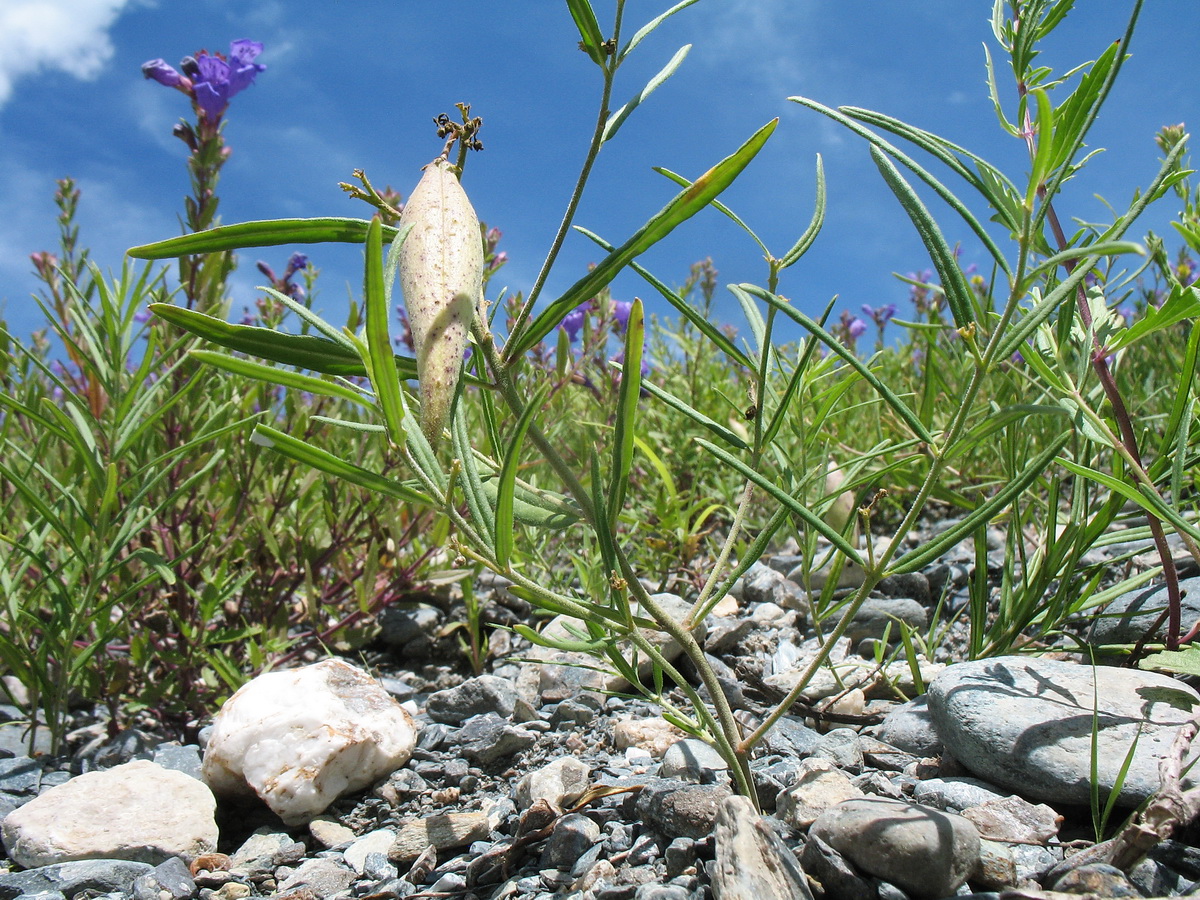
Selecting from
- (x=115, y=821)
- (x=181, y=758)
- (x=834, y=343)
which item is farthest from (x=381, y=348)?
(x=181, y=758)

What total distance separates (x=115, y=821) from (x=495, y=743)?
2.19 feet

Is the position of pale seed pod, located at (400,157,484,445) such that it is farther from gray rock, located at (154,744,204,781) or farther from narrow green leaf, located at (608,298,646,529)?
gray rock, located at (154,744,204,781)

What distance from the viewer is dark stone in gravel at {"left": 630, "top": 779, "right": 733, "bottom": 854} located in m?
1.04

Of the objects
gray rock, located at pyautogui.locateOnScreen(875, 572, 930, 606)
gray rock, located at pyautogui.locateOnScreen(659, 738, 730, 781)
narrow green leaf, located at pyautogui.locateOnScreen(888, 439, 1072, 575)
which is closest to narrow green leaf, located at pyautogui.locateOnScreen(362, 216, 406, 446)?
narrow green leaf, located at pyautogui.locateOnScreen(888, 439, 1072, 575)

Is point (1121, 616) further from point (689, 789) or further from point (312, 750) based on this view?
point (312, 750)

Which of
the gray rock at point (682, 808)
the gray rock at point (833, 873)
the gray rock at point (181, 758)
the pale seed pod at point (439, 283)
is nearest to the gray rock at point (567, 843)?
the gray rock at point (682, 808)

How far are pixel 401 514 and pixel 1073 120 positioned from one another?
216 cm

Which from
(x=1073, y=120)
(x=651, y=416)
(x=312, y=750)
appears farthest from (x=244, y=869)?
(x=651, y=416)

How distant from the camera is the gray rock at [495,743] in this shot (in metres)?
1.56

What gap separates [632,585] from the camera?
2.99 ft

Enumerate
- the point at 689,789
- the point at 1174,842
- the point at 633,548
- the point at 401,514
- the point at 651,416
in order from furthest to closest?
the point at 651,416
the point at 633,548
the point at 401,514
the point at 689,789
the point at 1174,842

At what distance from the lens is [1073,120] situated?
0.81 meters

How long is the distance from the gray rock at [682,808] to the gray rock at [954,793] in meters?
0.30

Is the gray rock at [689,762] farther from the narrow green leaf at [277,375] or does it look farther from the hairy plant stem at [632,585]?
the narrow green leaf at [277,375]
